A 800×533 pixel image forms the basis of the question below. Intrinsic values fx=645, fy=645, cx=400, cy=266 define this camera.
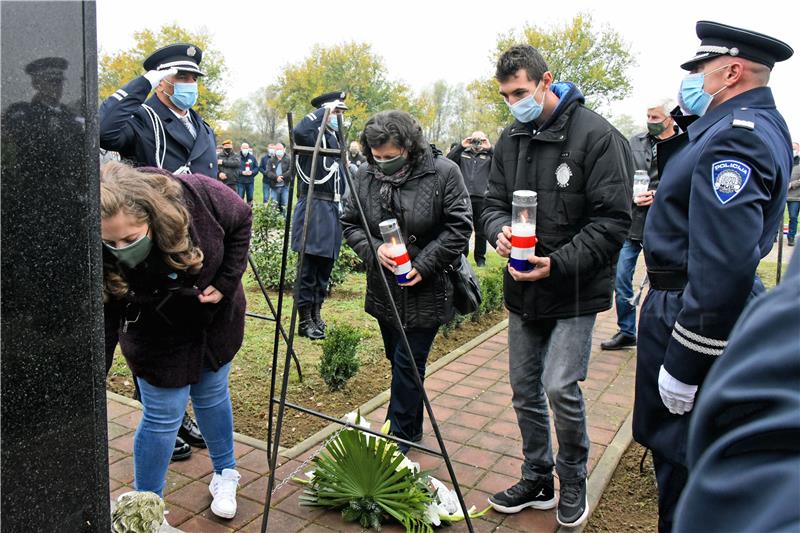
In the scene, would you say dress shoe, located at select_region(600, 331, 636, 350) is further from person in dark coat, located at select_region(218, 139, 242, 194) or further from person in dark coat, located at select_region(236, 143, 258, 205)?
person in dark coat, located at select_region(236, 143, 258, 205)

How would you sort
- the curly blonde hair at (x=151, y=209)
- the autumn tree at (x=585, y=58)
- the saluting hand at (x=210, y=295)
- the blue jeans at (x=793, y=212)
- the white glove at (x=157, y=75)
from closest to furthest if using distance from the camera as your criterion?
1. the curly blonde hair at (x=151, y=209)
2. the saluting hand at (x=210, y=295)
3. the white glove at (x=157, y=75)
4. the blue jeans at (x=793, y=212)
5. the autumn tree at (x=585, y=58)

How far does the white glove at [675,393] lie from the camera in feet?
7.02

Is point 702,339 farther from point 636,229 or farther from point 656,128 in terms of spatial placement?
point 656,128

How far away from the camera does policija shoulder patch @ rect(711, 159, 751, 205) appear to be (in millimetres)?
1992

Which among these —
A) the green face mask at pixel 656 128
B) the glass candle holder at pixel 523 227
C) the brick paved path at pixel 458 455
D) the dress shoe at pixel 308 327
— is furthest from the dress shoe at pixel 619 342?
the glass candle holder at pixel 523 227

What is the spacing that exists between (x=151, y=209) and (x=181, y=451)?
177cm

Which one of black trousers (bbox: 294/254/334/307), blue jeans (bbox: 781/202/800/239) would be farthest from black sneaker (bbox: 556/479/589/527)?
blue jeans (bbox: 781/202/800/239)

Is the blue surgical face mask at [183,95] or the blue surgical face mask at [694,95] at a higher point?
the blue surgical face mask at [694,95]

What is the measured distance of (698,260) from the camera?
204 centimetres

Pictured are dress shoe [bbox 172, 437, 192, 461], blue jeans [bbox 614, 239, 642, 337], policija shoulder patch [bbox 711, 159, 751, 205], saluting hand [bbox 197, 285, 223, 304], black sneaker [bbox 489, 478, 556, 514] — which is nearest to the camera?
policija shoulder patch [bbox 711, 159, 751, 205]

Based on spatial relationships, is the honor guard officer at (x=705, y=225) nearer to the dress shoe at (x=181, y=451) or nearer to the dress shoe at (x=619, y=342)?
the dress shoe at (x=181, y=451)

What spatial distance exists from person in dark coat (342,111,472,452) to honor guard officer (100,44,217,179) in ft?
3.69

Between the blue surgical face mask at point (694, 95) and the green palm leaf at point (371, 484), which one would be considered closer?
the blue surgical face mask at point (694, 95)

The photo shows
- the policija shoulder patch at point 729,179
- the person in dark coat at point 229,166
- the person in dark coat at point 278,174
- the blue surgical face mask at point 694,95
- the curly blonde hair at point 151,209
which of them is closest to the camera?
the policija shoulder patch at point 729,179
